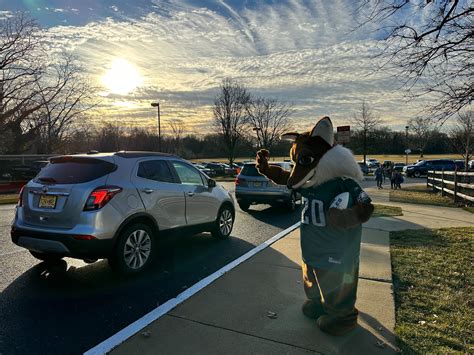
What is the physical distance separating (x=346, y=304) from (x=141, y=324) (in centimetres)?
192

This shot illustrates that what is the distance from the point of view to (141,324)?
11.7 feet

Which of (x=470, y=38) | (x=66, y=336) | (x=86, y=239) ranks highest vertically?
(x=470, y=38)

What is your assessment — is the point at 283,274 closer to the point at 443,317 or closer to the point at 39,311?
the point at 443,317

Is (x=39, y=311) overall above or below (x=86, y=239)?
below

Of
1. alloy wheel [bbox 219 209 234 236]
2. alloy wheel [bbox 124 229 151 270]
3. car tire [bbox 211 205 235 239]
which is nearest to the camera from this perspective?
alloy wheel [bbox 124 229 151 270]

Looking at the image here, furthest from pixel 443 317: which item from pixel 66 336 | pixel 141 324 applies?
pixel 66 336

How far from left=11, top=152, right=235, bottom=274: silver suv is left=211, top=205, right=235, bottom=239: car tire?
1.29 meters

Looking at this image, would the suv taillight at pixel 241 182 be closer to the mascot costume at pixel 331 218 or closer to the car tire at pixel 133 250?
the car tire at pixel 133 250

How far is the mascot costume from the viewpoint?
316cm

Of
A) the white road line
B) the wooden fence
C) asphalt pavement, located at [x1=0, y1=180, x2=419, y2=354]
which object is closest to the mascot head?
the white road line

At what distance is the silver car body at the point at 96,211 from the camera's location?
4598 mm

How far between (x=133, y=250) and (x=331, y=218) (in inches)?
122

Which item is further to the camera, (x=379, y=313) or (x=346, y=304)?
(x=379, y=313)

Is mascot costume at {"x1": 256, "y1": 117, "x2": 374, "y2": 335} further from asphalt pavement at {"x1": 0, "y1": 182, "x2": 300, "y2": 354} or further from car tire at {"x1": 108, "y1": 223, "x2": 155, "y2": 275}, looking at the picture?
car tire at {"x1": 108, "y1": 223, "x2": 155, "y2": 275}
